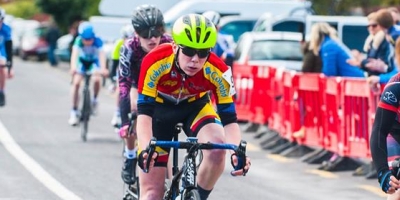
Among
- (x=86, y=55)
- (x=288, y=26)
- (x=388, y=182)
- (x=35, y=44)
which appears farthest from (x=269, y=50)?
(x=35, y=44)

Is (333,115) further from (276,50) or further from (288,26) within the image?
(288,26)

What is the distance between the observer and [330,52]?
17.4 m

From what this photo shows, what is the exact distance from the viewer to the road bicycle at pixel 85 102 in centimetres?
1955

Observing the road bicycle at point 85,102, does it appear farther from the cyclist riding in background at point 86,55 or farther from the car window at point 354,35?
the car window at point 354,35

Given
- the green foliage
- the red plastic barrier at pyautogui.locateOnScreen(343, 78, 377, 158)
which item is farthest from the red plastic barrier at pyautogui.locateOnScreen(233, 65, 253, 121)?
the green foliage

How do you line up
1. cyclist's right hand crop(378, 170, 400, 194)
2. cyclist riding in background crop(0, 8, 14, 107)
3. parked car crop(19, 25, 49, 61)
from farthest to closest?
parked car crop(19, 25, 49, 61) → cyclist riding in background crop(0, 8, 14, 107) → cyclist's right hand crop(378, 170, 400, 194)

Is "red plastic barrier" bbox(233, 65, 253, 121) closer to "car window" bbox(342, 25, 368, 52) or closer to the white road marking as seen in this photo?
"car window" bbox(342, 25, 368, 52)

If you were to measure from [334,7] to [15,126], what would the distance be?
14.3 metres

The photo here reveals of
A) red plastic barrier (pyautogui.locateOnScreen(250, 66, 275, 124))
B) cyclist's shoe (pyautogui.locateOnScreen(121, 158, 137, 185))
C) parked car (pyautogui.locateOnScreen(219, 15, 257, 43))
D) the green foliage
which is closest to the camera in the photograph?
cyclist's shoe (pyautogui.locateOnScreen(121, 158, 137, 185))

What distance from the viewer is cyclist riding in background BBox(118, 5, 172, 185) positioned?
11.3 metres

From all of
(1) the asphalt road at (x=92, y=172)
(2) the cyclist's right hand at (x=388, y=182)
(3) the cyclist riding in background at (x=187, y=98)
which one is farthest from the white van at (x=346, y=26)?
(2) the cyclist's right hand at (x=388, y=182)

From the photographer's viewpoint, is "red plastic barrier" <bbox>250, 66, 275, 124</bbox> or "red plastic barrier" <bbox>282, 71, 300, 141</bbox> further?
"red plastic barrier" <bbox>250, 66, 275, 124</bbox>

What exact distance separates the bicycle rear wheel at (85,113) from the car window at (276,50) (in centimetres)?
450

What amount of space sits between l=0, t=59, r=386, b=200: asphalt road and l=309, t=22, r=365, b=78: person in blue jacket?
52.1 inches
